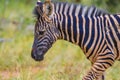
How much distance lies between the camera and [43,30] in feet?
28.5

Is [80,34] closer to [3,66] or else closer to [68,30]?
[68,30]

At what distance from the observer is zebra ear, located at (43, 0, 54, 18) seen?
28.2ft

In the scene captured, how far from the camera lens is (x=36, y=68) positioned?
38.6 feet

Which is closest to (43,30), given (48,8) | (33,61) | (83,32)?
(48,8)

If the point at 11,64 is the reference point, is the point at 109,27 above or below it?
above

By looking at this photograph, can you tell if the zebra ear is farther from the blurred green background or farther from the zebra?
the blurred green background

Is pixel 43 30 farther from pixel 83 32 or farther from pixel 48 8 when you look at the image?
pixel 83 32

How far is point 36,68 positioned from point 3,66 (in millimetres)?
838

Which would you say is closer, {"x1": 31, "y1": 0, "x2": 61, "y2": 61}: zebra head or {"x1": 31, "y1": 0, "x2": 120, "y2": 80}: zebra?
{"x1": 31, "y1": 0, "x2": 120, "y2": 80}: zebra

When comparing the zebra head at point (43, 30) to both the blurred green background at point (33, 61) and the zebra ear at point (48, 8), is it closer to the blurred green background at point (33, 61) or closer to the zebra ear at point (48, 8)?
the zebra ear at point (48, 8)

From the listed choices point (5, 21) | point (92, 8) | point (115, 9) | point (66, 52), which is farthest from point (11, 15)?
point (92, 8)

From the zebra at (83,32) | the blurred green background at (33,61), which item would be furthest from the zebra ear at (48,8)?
the blurred green background at (33,61)

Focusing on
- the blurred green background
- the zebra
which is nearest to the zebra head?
the zebra

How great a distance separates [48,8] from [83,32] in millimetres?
708
